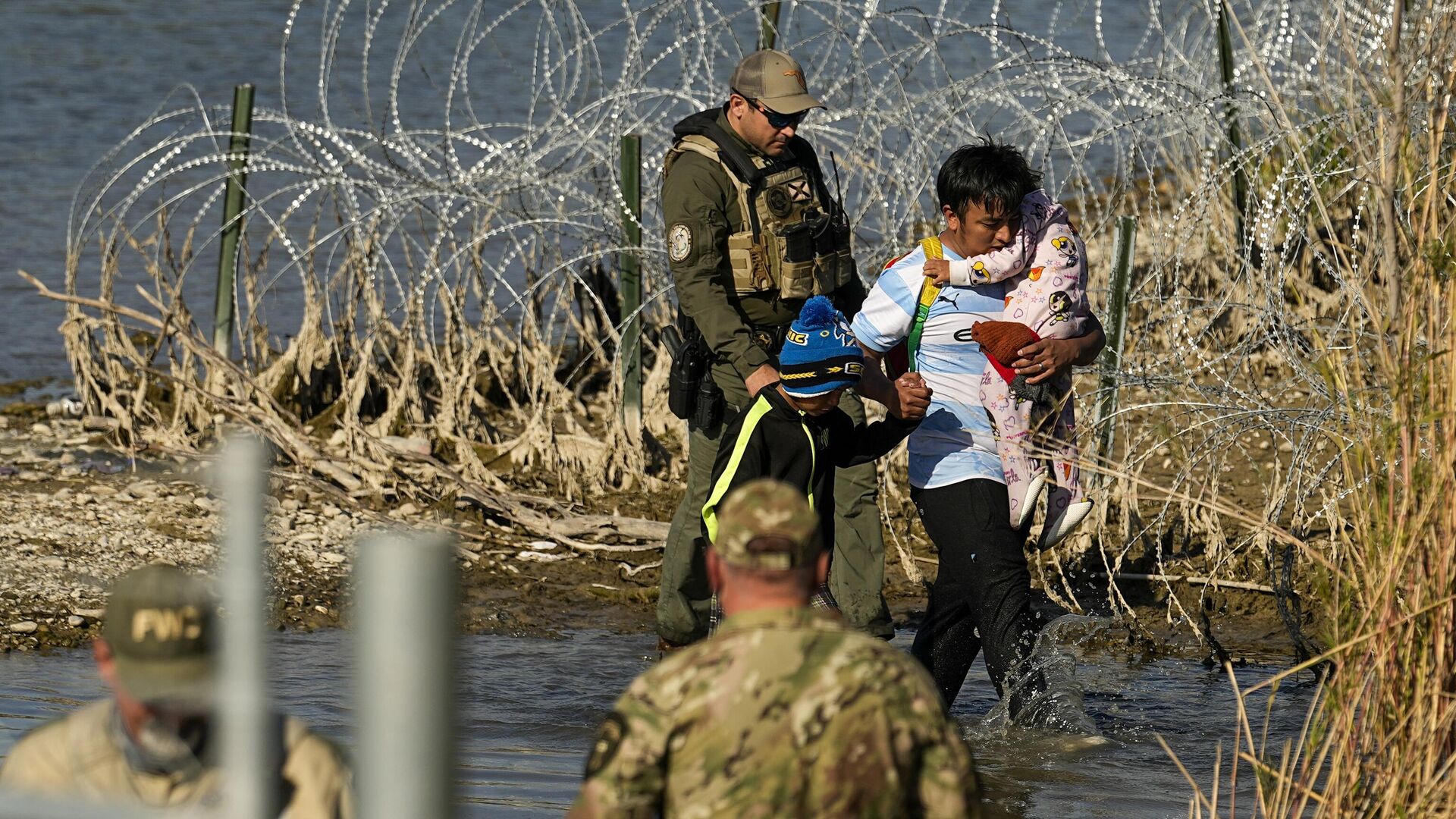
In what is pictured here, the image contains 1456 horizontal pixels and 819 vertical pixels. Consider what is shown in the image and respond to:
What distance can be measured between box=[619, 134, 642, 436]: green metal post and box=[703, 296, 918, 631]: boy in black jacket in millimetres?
2666

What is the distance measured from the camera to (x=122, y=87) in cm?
1666

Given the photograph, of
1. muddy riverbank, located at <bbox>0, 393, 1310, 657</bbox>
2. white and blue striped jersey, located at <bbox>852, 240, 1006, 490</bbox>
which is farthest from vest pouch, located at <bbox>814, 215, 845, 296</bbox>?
muddy riverbank, located at <bbox>0, 393, 1310, 657</bbox>

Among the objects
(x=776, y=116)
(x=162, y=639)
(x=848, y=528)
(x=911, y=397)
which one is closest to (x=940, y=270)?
(x=911, y=397)

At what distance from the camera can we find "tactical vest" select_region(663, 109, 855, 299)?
17.6 ft

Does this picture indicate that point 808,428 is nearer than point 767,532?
No

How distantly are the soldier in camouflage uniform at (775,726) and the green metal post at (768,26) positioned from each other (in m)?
4.93

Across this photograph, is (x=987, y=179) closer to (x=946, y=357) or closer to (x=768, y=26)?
(x=946, y=357)

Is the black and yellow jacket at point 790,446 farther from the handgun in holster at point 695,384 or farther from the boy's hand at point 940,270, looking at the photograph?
the handgun in holster at point 695,384

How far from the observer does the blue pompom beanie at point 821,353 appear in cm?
443

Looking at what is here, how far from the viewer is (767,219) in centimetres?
537

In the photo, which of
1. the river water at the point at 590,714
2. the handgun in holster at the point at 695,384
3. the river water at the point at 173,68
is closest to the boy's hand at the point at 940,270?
the handgun in holster at the point at 695,384

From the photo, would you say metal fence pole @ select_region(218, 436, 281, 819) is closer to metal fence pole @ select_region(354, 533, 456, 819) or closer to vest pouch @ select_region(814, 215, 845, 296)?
metal fence pole @ select_region(354, 533, 456, 819)

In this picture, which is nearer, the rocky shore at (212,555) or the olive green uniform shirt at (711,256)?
the olive green uniform shirt at (711,256)

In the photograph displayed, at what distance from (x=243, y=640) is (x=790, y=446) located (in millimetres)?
2615
